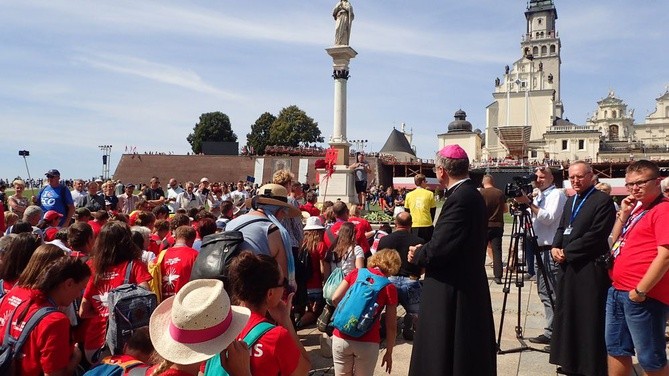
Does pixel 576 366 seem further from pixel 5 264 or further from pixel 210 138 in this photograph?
pixel 210 138

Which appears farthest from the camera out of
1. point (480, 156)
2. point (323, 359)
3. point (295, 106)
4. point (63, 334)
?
point (480, 156)

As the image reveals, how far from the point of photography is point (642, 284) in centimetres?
376

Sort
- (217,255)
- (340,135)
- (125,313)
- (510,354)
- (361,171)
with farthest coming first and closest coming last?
(340,135), (361,171), (510,354), (125,313), (217,255)

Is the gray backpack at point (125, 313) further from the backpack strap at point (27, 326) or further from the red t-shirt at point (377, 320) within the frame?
the red t-shirt at point (377, 320)

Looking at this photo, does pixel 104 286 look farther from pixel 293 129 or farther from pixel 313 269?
pixel 293 129

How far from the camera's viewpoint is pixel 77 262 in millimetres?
3432

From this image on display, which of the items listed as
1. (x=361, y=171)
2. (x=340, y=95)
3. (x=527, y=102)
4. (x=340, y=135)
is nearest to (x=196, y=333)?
(x=361, y=171)

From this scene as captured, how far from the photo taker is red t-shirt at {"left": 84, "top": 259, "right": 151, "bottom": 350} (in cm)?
399

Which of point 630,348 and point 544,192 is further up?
point 544,192

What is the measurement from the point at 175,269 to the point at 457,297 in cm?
258

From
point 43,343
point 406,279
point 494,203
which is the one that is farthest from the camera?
point 494,203

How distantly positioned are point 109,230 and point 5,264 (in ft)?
2.56

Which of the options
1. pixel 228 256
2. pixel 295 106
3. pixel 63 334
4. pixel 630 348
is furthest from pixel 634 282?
pixel 295 106

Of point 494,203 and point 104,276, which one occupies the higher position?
point 494,203
